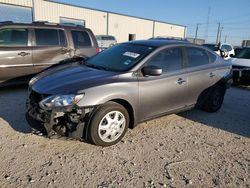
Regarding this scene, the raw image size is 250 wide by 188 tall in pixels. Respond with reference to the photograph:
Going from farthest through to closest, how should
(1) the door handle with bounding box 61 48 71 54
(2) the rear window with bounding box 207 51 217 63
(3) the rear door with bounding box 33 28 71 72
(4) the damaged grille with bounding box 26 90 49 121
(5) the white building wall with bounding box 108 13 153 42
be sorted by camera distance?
(5) the white building wall with bounding box 108 13 153 42
(1) the door handle with bounding box 61 48 71 54
(3) the rear door with bounding box 33 28 71 72
(2) the rear window with bounding box 207 51 217 63
(4) the damaged grille with bounding box 26 90 49 121

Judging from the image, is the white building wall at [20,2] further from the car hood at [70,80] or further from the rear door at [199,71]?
the rear door at [199,71]

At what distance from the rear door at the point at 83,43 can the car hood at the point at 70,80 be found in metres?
2.99

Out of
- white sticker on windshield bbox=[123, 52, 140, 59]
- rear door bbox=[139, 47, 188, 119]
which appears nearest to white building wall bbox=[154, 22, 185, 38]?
rear door bbox=[139, 47, 188, 119]

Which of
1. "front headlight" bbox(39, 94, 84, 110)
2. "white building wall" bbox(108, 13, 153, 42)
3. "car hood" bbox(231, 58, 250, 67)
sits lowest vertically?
"front headlight" bbox(39, 94, 84, 110)

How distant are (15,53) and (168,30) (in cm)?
3681

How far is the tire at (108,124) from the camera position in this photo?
11.2 feet

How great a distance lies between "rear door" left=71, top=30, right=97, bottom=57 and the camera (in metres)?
7.00

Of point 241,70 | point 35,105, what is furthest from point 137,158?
point 241,70

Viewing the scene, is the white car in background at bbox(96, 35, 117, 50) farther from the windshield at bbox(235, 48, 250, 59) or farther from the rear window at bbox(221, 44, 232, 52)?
the windshield at bbox(235, 48, 250, 59)

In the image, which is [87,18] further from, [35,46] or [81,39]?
[35,46]

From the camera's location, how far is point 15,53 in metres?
5.93

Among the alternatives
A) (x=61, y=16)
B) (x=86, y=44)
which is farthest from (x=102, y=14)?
(x=86, y=44)

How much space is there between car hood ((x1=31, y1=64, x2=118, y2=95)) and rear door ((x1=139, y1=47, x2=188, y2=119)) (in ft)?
2.09

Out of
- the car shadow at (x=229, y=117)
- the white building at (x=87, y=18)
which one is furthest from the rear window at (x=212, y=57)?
the white building at (x=87, y=18)
